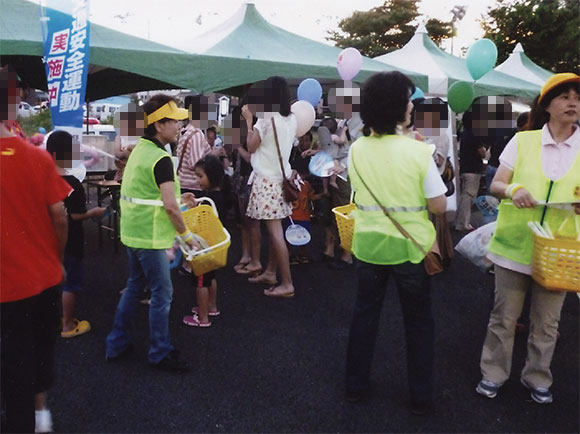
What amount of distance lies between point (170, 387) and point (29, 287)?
3.97 ft

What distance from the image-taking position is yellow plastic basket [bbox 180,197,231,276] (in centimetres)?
323

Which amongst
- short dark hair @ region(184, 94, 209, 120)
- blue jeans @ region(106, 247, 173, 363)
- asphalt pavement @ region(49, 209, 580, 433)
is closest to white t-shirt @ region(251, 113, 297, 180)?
short dark hair @ region(184, 94, 209, 120)

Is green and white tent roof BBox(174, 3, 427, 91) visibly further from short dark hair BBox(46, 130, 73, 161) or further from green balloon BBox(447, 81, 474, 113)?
short dark hair BBox(46, 130, 73, 161)

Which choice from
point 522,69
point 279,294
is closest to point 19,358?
point 279,294

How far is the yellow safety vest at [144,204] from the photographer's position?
2.90 meters

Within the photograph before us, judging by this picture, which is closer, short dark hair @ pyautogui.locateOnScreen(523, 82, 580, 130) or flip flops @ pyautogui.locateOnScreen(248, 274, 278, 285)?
short dark hair @ pyautogui.locateOnScreen(523, 82, 580, 130)

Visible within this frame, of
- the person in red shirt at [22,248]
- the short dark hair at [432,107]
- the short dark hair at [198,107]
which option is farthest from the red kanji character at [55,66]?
the short dark hair at [432,107]

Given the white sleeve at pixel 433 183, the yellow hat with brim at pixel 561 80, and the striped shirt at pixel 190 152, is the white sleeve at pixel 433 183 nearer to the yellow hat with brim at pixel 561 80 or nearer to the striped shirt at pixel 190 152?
the yellow hat with brim at pixel 561 80

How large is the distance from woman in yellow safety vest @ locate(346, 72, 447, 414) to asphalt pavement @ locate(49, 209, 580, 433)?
1.20 ft

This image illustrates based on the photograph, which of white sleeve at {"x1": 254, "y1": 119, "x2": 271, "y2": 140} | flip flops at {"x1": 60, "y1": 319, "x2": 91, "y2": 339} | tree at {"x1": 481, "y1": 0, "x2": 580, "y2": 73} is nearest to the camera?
flip flops at {"x1": 60, "y1": 319, "x2": 91, "y2": 339}

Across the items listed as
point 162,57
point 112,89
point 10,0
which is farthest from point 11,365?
point 112,89

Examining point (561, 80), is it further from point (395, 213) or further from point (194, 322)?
point (194, 322)

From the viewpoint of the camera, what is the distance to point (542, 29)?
21.8 m

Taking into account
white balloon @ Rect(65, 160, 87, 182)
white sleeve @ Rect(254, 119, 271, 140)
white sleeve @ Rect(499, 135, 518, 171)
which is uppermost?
white sleeve @ Rect(254, 119, 271, 140)
